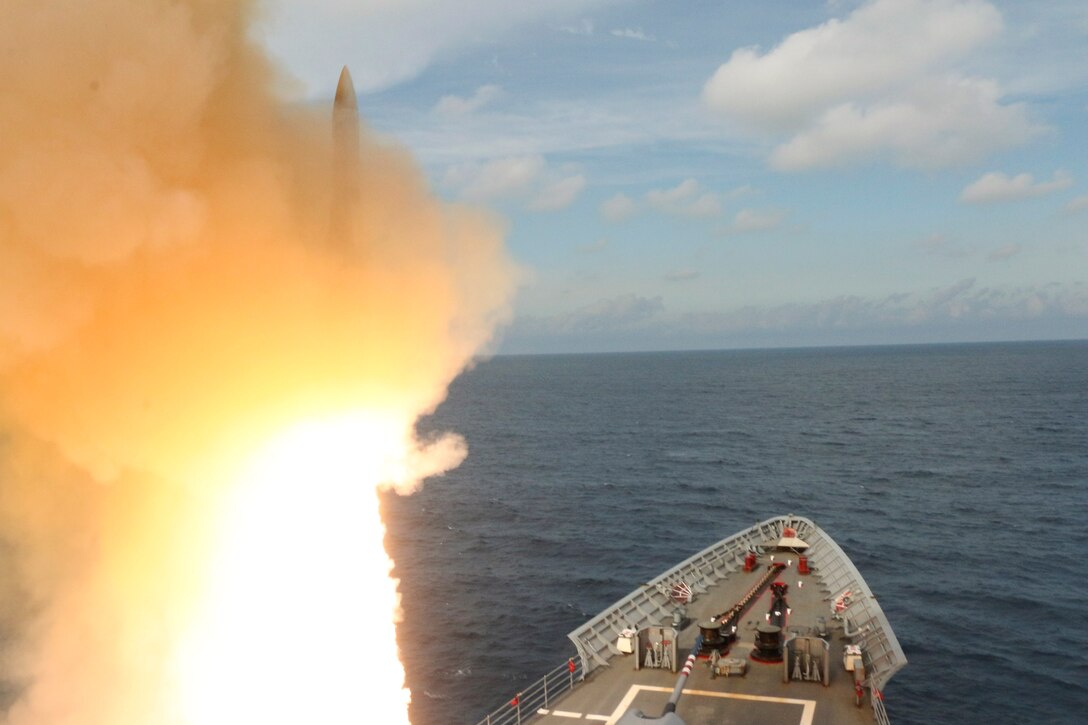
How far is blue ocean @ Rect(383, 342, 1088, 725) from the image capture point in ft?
134

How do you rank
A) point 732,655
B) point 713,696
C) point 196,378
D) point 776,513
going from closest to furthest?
point 196,378
point 713,696
point 732,655
point 776,513

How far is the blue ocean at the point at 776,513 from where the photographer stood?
134 ft

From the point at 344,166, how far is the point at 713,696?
64.7 feet

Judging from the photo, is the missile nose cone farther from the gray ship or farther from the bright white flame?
the gray ship

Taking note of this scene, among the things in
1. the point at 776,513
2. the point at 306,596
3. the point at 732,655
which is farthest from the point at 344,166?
the point at 776,513

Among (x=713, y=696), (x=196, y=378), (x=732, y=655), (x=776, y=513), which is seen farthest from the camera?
(x=776, y=513)

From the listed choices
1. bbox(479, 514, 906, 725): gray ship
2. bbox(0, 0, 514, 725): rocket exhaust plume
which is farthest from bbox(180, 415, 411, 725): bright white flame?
bbox(479, 514, 906, 725): gray ship

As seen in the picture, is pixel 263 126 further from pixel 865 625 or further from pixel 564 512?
pixel 564 512

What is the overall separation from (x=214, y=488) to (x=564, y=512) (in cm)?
5605

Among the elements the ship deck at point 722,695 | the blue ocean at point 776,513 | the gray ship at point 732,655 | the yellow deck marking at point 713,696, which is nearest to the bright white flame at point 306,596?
the gray ship at point 732,655

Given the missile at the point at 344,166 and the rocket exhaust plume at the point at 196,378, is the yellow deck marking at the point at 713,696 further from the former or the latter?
the missile at the point at 344,166

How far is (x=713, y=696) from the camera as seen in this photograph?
2650cm

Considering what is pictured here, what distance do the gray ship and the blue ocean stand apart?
22.9 feet

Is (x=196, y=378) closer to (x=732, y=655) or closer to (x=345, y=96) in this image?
(x=345, y=96)
